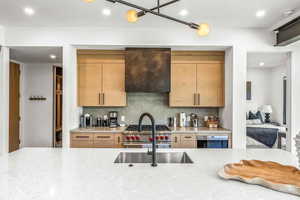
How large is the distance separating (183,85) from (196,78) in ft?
0.93

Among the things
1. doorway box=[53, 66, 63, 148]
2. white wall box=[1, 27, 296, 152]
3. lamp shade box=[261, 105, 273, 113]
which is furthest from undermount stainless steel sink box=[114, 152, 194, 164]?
lamp shade box=[261, 105, 273, 113]

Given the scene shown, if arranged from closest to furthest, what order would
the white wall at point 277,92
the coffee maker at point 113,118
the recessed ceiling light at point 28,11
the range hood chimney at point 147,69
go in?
the recessed ceiling light at point 28,11 → the range hood chimney at point 147,69 → the coffee maker at point 113,118 → the white wall at point 277,92

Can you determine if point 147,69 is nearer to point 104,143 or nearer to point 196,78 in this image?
point 196,78

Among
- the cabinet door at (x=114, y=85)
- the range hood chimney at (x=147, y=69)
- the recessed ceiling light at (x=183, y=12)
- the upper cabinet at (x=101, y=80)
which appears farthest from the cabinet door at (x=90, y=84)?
the recessed ceiling light at (x=183, y=12)

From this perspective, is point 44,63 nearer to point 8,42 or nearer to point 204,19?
point 8,42

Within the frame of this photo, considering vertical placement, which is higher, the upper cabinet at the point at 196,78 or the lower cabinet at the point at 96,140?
the upper cabinet at the point at 196,78

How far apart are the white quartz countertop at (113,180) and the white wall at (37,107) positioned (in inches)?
167

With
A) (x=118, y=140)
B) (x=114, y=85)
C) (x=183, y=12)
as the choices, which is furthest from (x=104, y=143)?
(x=183, y=12)

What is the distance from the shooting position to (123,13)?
3162 millimetres

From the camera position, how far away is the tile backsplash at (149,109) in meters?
4.52

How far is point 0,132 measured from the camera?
3719 millimetres

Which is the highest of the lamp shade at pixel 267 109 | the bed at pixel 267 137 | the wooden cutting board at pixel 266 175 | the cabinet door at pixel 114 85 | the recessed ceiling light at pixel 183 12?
the recessed ceiling light at pixel 183 12

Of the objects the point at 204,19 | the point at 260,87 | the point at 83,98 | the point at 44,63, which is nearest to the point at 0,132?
the point at 83,98

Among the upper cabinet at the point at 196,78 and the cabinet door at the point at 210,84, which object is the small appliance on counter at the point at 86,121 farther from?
the cabinet door at the point at 210,84
